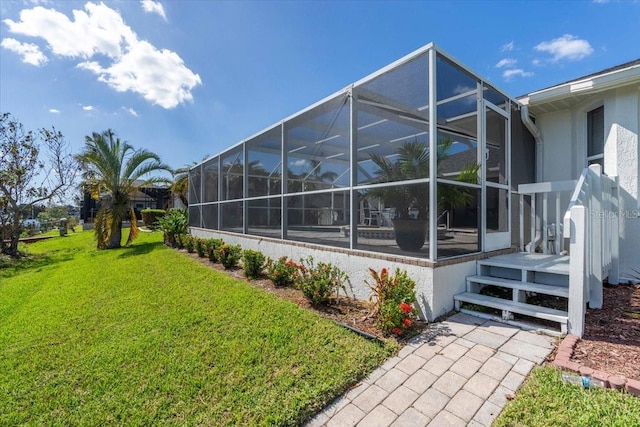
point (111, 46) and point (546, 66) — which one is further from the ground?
point (111, 46)

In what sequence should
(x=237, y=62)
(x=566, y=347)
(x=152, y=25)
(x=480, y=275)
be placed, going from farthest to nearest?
(x=237, y=62), (x=152, y=25), (x=480, y=275), (x=566, y=347)

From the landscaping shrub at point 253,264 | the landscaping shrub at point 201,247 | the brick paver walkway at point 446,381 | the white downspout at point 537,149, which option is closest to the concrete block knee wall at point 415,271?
the brick paver walkway at point 446,381

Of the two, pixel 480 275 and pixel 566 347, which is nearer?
pixel 566 347

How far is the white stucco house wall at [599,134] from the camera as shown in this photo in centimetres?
497

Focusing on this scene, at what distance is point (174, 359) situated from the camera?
3102 millimetres

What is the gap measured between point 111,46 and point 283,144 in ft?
28.1

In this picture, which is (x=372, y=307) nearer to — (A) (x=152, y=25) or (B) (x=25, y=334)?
(B) (x=25, y=334)

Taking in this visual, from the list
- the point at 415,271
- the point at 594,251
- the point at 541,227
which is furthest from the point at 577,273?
the point at 541,227

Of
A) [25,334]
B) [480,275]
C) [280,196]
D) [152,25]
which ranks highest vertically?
[152,25]

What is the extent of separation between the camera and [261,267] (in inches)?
246

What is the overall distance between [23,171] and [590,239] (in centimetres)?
1815

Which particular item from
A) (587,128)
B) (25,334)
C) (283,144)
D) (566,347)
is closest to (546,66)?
(587,128)

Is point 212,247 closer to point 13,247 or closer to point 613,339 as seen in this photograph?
point 613,339

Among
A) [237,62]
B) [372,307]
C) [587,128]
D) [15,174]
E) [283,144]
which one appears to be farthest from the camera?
[15,174]
